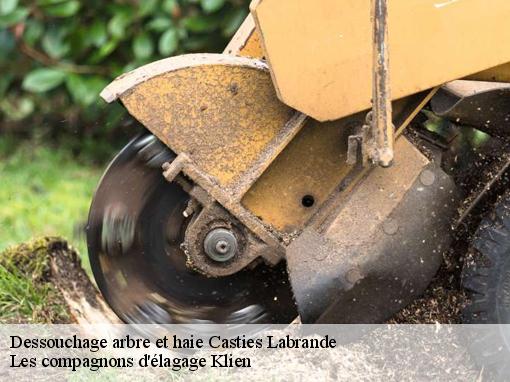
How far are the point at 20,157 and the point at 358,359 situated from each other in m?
4.19

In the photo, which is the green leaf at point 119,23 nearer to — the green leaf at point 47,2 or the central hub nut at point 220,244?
the green leaf at point 47,2

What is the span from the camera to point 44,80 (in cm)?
689

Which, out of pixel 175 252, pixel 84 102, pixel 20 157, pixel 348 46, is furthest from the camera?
pixel 20 157

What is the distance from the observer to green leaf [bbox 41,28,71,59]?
6867mm

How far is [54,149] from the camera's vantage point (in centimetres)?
759

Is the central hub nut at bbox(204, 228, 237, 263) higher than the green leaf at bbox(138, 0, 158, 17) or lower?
higher

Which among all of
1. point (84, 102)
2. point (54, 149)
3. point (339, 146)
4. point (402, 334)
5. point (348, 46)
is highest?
point (348, 46)

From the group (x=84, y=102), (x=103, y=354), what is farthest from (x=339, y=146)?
(x=84, y=102)

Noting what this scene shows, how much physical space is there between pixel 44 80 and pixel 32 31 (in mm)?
335

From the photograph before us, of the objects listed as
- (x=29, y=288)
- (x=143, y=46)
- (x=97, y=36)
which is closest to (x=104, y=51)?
(x=97, y=36)

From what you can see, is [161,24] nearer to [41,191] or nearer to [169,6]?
[169,6]

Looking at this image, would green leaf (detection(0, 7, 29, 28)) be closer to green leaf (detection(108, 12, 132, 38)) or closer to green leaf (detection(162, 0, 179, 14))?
green leaf (detection(108, 12, 132, 38))

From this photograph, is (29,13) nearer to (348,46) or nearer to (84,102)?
(84,102)

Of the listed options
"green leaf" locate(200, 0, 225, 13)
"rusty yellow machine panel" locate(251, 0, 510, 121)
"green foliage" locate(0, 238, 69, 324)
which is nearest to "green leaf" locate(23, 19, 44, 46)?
"green leaf" locate(200, 0, 225, 13)
